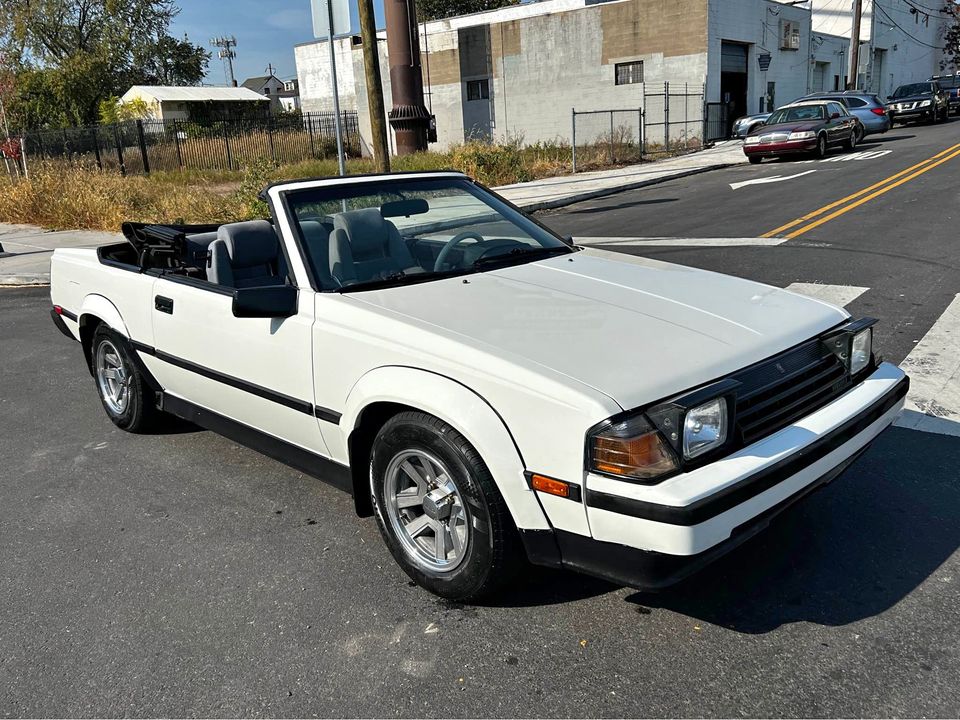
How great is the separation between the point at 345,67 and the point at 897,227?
41.1 metres

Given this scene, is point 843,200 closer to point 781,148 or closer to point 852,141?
point 781,148

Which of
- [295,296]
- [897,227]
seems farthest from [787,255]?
[295,296]

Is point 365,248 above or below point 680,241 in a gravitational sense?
above

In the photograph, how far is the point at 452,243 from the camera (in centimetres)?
418

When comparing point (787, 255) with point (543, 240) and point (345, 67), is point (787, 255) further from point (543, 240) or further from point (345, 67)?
point (345, 67)

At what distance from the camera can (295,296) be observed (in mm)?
3518

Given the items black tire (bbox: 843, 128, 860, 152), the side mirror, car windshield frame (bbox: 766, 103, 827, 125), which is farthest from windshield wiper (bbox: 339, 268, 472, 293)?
black tire (bbox: 843, 128, 860, 152)

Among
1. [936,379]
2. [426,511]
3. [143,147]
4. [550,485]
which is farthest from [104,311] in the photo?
[143,147]

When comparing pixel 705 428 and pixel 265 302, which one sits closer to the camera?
pixel 705 428

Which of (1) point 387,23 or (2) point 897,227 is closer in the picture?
(2) point 897,227

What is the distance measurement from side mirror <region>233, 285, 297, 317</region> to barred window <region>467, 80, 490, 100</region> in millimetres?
38287

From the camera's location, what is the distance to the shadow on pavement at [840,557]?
300 cm

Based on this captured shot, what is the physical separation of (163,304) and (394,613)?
7.47 feet

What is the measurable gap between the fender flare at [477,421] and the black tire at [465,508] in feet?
0.15
